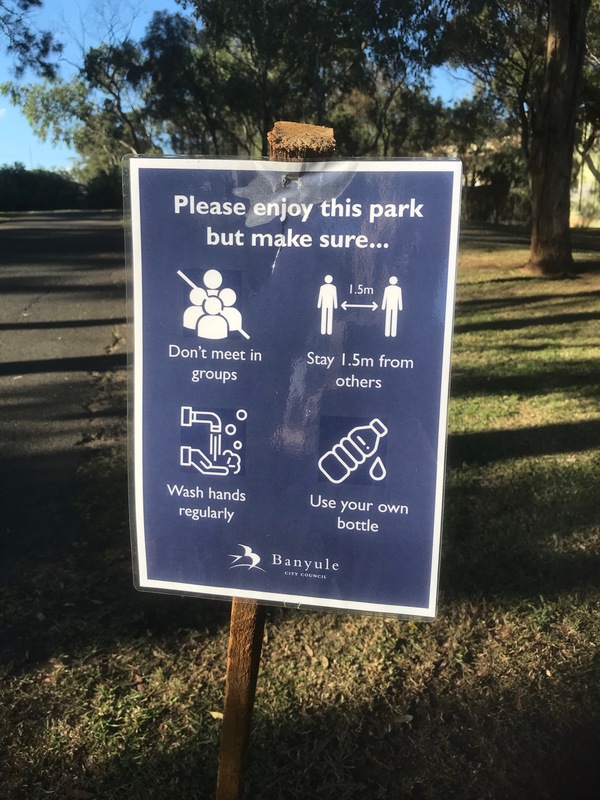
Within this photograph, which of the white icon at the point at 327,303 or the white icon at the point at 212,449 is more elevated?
the white icon at the point at 327,303

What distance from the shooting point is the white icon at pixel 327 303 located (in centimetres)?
211

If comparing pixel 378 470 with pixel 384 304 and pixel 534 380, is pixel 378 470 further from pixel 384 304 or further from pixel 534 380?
pixel 534 380

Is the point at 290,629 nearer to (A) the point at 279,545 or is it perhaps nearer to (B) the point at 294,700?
(B) the point at 294,700

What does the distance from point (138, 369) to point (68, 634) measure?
5.63 ft

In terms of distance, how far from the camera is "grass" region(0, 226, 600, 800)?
279cm

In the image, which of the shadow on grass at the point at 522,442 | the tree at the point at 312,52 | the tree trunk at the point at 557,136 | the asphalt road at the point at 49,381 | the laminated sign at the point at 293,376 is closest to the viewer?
the laminated sign at the point at 293,376

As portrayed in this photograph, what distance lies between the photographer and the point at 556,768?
2836 millimetres

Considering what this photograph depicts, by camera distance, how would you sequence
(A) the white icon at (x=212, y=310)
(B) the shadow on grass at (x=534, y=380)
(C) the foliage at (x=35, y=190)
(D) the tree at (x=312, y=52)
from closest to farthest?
1. (A) the white icon at (x=212, y=310)
2. (B) the shadow on grass at (x=534, y=380)
3. (D) the tree at (x=312, y=52)
4. (C) the foliage at (x=35, y=190)

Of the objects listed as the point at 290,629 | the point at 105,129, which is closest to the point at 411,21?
the point at 290,629

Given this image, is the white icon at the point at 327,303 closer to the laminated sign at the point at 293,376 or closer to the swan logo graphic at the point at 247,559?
the laminated sign at the point at 293,376

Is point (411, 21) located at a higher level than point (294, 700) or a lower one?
higher

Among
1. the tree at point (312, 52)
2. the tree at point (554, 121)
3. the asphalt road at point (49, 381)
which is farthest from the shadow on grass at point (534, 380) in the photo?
the tree at point (312, 52)

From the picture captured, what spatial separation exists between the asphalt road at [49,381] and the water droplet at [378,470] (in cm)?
238

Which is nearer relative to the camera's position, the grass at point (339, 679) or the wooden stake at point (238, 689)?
the wooden stake at point (238, 689)
